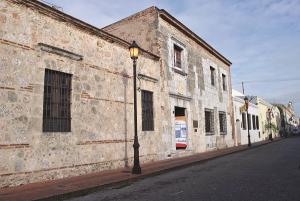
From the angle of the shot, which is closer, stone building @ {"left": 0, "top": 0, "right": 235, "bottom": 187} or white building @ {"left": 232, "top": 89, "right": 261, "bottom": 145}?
stone building @ {"left": 0, "top": 0, "right": 235, "bottom": 187}

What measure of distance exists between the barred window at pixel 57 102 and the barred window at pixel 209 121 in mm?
12308

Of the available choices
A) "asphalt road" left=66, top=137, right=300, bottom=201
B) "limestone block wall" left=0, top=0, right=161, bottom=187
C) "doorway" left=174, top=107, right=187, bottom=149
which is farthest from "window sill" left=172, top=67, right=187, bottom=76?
"asphalt road" left=66, top=137, right=300, bottom=201

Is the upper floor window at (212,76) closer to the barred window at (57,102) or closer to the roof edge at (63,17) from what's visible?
the roof edge at (63,17)

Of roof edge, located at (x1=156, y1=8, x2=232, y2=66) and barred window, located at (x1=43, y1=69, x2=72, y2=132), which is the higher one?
roof edge, located at (x1=156, y1=8, x2=232, y2=66)

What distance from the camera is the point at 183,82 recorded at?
1697cm

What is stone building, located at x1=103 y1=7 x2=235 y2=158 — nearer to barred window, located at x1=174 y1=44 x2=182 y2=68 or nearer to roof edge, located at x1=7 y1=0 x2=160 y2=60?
barred window, located at x1=174 y1=44 x2=182 y2=68

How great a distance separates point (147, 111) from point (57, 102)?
5219 mm

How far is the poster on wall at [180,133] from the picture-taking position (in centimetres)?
1599

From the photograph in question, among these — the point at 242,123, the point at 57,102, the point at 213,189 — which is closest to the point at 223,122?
the point at 242,123

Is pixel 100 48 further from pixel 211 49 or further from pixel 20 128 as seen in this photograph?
pixel 211 49

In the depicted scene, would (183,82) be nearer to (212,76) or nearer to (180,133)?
(180,133)

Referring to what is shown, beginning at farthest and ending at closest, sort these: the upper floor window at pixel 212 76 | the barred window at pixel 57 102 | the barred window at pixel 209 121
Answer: the upper floor window at pixel 212 76 < the barred window at pixel 209 121 < the barred window at pixel 57 102

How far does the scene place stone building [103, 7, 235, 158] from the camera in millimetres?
14922

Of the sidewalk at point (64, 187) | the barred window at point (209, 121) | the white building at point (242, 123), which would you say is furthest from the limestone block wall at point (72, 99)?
the white building at point (242, 123)
